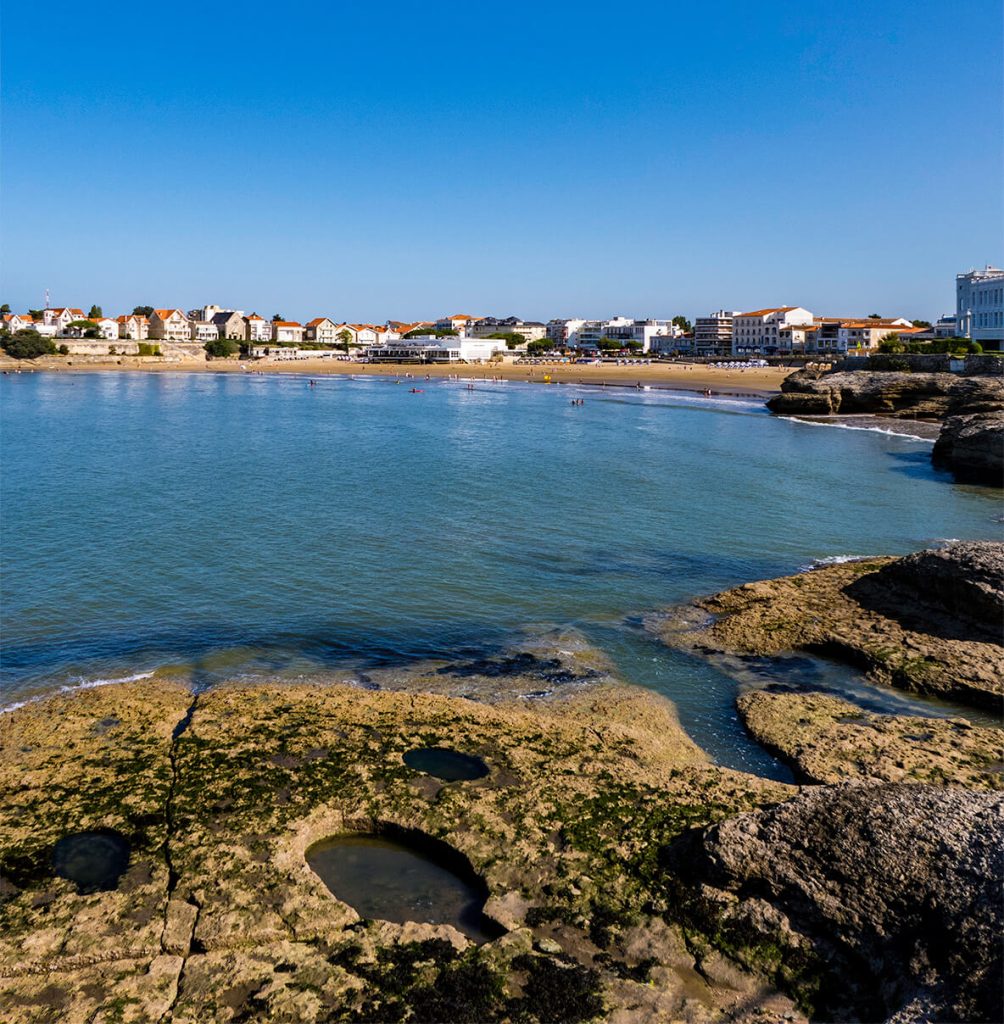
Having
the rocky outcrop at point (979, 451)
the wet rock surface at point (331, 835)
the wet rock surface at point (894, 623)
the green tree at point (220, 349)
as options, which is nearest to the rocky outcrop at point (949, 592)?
the wet rock surface at point (894, 623)

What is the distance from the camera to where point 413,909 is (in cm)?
853

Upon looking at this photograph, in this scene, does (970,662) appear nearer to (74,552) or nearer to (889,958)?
(889,958)

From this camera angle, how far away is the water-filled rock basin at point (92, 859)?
8703 millimetres

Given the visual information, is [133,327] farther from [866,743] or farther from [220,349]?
[866,743]

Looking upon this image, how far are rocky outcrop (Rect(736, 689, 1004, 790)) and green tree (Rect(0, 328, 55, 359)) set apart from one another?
16349cm

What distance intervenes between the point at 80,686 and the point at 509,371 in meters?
143

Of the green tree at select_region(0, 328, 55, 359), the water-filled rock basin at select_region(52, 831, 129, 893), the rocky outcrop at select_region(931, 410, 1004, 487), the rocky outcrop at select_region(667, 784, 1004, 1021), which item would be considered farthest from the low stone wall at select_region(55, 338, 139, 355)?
the rocky outcrop at select_region(667, 784, 1004, 1021)

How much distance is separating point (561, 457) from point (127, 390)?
7682 cm

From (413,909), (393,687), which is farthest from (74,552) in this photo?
(413,909)

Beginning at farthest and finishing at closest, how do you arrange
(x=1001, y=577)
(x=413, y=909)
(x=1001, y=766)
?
(x=1001, y=577) < (x=1001, y=766) < (x=413, y=909)

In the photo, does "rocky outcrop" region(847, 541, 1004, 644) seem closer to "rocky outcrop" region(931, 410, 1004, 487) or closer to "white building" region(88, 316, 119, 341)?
"rocky outcrop" region(931, 410, 1004, 487)

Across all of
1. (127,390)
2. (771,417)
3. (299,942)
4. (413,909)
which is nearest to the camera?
(299,942)

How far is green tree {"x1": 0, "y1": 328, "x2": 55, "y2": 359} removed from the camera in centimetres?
14725

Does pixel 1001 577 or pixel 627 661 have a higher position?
pixel 1001 577
